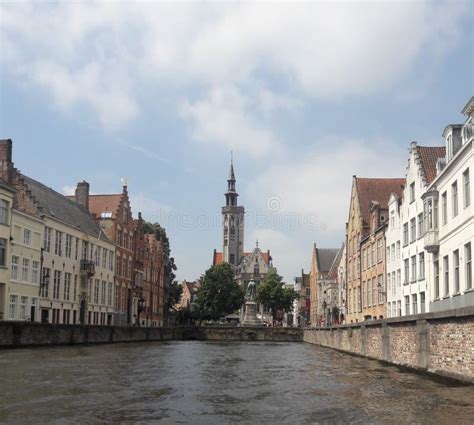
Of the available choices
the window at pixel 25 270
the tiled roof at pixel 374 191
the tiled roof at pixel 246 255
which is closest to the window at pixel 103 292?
the window at pixel 25 270

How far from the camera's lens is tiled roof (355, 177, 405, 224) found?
63062 millimetres

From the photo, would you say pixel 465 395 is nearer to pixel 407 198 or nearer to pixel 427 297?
pixel 427 297

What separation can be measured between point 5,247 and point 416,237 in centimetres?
2772

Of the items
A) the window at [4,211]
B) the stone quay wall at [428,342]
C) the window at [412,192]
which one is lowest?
the stone quay wall at [428,342]

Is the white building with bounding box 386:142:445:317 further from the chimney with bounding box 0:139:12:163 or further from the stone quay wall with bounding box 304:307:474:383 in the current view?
the chimney with bounding box 0:139:12:163

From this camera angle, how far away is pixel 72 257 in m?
57.9

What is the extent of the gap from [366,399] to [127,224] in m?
61.2

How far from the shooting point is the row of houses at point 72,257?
45750 mm

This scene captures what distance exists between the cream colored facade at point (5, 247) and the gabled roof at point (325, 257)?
248 feet

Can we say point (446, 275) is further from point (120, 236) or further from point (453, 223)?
point (120, 236)

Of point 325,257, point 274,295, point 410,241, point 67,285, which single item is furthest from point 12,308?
point 325,257

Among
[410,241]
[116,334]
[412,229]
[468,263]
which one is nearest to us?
[468,263]

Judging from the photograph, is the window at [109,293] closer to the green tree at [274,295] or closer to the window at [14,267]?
the window at [14,267]

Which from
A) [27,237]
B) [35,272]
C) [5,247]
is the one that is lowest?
[35,272]
